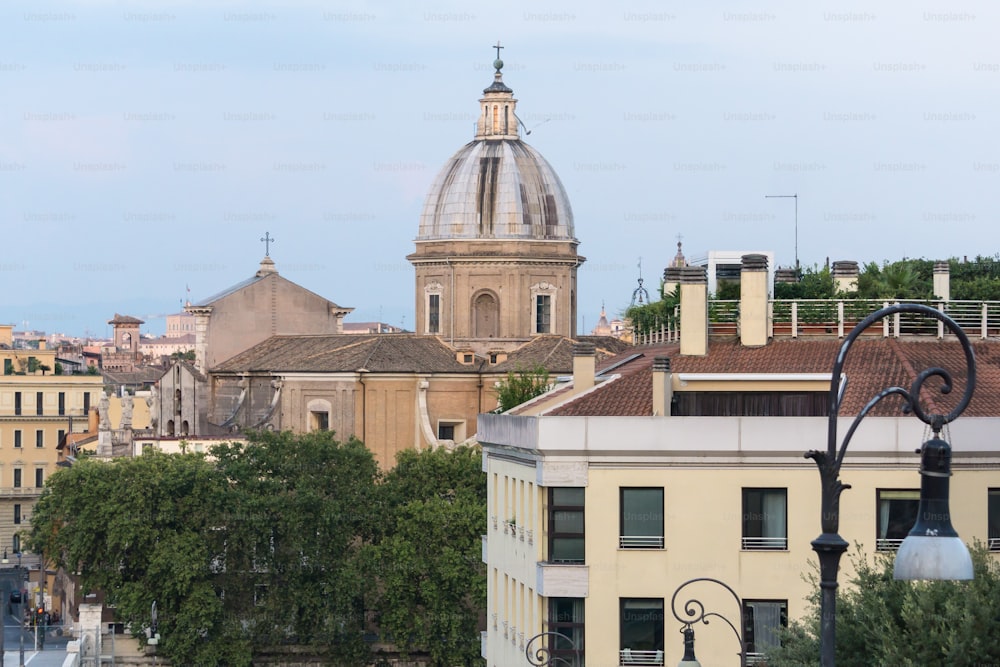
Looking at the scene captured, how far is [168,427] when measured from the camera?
11962 cm

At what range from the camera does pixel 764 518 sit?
44688 mm

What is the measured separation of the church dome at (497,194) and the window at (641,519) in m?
70.5

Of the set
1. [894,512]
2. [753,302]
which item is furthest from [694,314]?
[894,512]

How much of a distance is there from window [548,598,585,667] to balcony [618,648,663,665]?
0.75 metres

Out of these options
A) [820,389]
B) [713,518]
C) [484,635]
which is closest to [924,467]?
[713,518]

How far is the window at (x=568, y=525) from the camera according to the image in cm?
4528

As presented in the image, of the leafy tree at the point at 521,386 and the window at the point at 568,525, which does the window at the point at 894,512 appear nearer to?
the window at the point at 568,525

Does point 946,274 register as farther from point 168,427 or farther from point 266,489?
point 168,427

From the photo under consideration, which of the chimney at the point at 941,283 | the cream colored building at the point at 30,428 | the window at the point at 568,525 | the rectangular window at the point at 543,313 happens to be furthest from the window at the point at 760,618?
the cream colored building at the point at 30,428

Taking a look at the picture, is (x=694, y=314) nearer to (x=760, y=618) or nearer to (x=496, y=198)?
(x=760, y=618)

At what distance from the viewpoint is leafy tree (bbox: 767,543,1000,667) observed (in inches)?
1324

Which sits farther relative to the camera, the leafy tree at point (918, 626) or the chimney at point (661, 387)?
the chimney at point (661, 387)

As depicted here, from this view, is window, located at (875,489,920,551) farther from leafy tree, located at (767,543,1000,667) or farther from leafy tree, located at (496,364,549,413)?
leafy tree, located at (496,364,549,413)

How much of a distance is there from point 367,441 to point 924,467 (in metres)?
88.2
